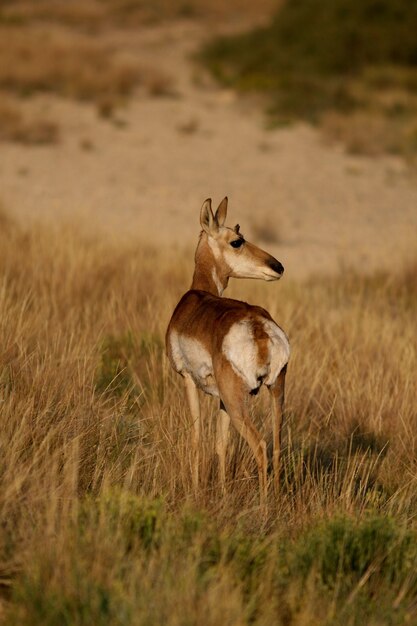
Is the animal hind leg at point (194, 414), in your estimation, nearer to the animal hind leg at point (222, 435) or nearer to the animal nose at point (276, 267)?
the animal hind leg at point (222, 435)

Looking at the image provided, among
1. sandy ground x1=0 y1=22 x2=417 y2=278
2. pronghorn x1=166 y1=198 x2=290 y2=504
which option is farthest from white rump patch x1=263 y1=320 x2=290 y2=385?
sandy ground x1=0 y1=22 x2=417 y2=278

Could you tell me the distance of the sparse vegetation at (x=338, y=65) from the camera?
856 inches

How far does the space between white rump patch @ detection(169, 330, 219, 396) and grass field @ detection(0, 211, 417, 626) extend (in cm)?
30

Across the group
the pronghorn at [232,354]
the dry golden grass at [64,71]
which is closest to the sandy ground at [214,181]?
the dry golden grass at [64,71]

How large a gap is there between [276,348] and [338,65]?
23.7 m

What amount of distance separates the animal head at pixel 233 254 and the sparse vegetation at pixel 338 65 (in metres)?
14.3

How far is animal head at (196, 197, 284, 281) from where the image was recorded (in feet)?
18.5

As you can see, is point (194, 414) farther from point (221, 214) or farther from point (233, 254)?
point (221, 214)

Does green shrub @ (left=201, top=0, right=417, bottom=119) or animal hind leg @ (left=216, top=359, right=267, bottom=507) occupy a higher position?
green shrub @ (left=201, top=0, right=417, bottom=119)

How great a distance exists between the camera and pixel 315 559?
4.07 metres

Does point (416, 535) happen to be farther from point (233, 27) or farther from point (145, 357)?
point (233, 27)

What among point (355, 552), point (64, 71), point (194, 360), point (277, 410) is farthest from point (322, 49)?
point (355, 552)

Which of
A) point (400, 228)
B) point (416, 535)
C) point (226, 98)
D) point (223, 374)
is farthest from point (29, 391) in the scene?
point (226, 98)

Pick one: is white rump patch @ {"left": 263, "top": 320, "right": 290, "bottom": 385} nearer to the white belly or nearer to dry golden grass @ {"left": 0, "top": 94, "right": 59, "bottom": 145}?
the white belly
